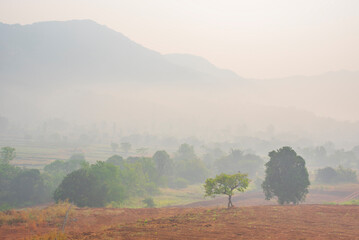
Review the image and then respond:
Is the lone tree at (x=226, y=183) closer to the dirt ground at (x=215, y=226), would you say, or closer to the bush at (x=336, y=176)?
the dirt ground at (x=215, y=226)

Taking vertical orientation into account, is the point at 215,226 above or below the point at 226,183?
below

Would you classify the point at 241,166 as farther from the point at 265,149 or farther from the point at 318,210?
the point at 265,149

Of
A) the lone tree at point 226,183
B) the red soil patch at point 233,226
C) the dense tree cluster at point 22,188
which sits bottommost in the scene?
the dense tree cluster at point 22,188

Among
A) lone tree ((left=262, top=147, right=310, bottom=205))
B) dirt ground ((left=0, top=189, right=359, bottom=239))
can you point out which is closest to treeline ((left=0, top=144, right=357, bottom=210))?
dirt ground ((left=0, top=189, right=359, bottom=239))

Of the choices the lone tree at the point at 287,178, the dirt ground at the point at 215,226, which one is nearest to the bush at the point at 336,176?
the lone tree at the point at 287,178

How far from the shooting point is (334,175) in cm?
6919

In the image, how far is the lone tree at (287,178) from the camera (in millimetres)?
35312

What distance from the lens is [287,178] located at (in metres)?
35.6

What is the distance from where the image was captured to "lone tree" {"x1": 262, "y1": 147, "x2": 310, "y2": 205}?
3531 centimetres

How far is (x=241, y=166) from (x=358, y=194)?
122 ft

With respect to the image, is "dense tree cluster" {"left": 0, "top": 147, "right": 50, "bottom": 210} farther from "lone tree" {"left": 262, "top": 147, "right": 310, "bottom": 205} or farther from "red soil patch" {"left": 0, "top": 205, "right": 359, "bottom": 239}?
"lone tree" {"left": 262, "top": 147, "right": 310, "bottom": 205}

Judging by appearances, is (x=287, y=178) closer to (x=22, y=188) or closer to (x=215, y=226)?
(x=215, y=226)

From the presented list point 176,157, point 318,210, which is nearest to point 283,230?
point 318,210

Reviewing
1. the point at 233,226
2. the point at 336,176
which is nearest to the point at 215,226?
the point at 233,226
